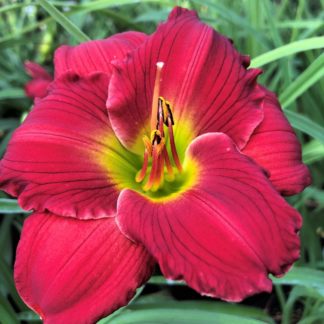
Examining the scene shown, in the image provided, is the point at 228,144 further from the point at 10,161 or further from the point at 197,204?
the point at 10,161

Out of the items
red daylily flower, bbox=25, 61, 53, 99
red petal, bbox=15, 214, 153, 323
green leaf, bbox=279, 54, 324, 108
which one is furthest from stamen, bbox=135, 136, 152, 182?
red daylily flower, bbox=25, 61, 53, 99

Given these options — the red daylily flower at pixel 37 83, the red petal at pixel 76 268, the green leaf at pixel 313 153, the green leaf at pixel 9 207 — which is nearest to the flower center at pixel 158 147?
the red petal at pixel 76 268

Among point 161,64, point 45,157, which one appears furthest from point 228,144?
point 45,157

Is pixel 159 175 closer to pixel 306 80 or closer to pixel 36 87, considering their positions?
pixel 306 80

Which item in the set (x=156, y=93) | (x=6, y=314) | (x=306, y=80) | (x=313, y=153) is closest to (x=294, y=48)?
(x=306, y=80)

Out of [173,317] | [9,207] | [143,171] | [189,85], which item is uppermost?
[189,85]

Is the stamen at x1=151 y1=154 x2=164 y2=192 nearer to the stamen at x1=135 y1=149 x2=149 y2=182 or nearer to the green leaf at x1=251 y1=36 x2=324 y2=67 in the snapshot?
the stamen at x1=135 y1=149 x2=149 y2=182
